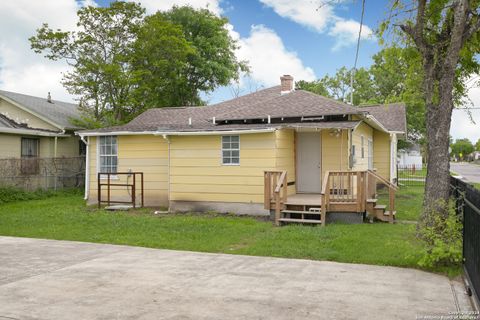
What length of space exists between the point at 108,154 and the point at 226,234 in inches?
299

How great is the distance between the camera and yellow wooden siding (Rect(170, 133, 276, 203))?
1276cm

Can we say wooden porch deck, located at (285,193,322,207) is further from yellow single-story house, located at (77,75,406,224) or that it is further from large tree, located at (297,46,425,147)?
large tree, located at (297,46,425,147)

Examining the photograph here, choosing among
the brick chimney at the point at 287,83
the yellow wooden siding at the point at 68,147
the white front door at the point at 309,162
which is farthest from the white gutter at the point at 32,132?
the white front door at the point at 309,162

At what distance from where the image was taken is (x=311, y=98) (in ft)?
51.3

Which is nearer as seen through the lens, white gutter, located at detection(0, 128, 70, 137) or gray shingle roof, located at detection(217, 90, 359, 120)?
gray shingle roof, located at detection(217, 90, 359, 120)

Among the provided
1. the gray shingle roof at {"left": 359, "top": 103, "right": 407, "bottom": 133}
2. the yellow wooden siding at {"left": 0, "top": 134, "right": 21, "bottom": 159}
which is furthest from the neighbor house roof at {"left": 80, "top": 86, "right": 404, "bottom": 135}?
the gray shingle roof at {"left": 359, "top": 103, "right": 407, "bottom": 133}

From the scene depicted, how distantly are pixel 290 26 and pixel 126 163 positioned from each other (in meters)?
9.10

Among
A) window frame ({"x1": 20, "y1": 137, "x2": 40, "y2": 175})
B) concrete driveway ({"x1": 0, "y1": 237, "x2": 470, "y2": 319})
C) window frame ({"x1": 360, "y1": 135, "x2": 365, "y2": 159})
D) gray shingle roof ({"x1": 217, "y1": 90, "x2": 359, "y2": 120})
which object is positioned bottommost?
concrete driveway ({"x1": 0, "y1": 237, "x2": 470, "y2": 319})

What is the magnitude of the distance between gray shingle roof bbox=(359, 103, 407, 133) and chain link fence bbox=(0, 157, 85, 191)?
1426 cm

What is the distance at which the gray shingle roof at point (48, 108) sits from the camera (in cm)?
2141

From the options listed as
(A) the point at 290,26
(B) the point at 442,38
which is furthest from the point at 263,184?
(A) the point at 290,26

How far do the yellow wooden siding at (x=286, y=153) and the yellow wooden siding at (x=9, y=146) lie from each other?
12.6 meters

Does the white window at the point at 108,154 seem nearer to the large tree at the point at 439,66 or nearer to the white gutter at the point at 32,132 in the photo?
the white gutter at the point at 32,132

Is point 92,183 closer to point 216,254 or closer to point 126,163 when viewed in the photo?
point 126,163
